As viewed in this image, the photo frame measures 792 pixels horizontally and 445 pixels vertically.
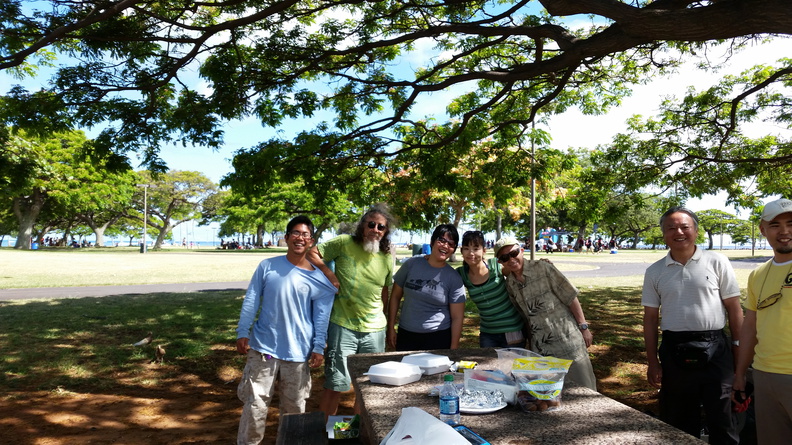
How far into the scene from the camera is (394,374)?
8.57ft

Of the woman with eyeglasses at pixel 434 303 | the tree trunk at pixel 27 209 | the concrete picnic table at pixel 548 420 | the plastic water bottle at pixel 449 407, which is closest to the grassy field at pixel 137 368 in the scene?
the woman with eyeglasses at pixel 434 303

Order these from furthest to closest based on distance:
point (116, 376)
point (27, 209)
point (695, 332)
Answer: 1. point (27, 209)
2. point (116, 376)
3. point (695, 332)

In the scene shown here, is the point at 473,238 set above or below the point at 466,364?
above

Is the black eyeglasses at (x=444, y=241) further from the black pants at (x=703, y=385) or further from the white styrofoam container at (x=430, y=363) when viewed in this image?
the black pants at (x=703, y=385)

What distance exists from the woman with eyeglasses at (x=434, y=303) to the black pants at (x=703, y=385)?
1497 mm

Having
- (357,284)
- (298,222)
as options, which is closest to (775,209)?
(357,284)

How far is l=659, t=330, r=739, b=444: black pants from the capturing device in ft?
9.87

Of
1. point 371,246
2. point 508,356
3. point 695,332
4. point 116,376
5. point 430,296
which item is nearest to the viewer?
point 508,356

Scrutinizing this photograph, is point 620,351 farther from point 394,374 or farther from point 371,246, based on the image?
point 394,374

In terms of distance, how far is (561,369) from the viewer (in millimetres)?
2334

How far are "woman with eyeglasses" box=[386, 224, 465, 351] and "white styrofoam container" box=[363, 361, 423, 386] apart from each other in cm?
120

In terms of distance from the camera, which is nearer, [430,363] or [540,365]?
[540,365]

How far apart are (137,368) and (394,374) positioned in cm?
519

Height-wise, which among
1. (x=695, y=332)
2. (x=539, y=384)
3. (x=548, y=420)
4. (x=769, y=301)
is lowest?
(x=548, y=420)
